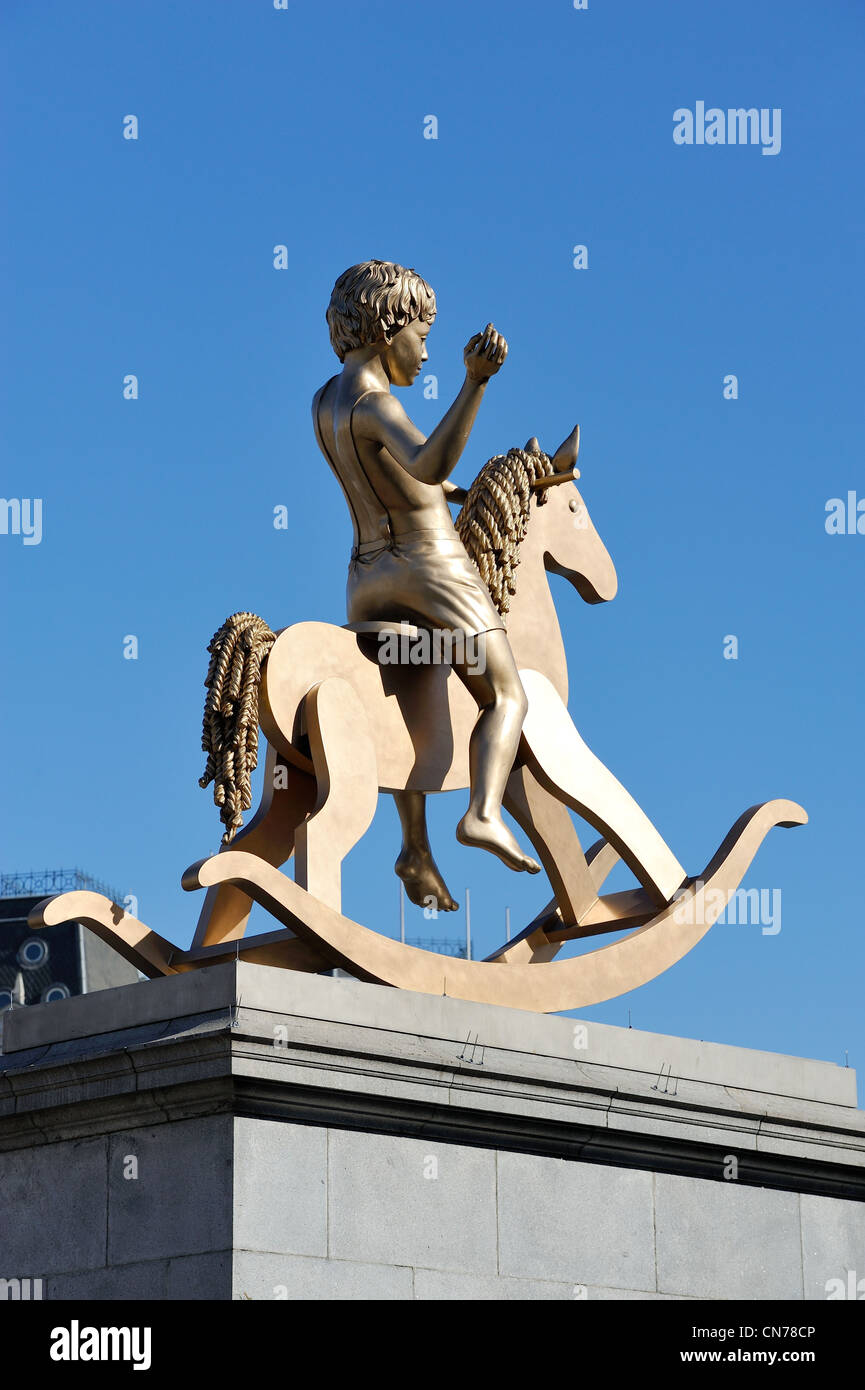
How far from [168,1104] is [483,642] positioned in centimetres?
270

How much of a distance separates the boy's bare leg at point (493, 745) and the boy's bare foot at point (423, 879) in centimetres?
64

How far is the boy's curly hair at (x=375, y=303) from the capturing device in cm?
874

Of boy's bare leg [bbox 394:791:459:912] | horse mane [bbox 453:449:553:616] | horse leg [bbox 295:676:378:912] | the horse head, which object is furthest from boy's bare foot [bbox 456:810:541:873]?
the horse head

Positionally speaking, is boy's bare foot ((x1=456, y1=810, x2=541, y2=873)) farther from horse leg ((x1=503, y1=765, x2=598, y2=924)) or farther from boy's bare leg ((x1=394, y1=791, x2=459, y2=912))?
horse leg ((x1=503, y1=765, x2=598, y2=924))

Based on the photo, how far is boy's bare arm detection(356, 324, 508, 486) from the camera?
827 cm

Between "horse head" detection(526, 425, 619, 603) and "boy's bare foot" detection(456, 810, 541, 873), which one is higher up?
"horse head" detection(526, 425, 619, 603)

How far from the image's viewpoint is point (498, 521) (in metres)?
9.12

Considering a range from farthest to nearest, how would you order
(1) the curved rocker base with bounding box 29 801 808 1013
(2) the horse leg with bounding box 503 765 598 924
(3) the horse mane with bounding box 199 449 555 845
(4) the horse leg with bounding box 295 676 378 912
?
(2) the horse leg with bounding box 503 765 598 924
(3) the horse mane with bounding box 199 449 555 845
(4) the horse leg with bounding box 295 676 378 912
(1) the curved rocker base with bounding box 29 801 808 1013

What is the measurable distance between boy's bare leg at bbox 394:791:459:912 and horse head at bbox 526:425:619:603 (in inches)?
59.7

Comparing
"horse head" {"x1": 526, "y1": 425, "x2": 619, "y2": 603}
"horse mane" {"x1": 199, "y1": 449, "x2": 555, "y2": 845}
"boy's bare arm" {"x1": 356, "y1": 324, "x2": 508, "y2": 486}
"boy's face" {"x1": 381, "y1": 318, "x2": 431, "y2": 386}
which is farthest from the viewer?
"horse head" {"x1": 526, "y1": 425, "x2": 619, "y2": 603}

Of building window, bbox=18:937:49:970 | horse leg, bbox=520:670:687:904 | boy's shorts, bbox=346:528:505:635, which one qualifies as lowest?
horse leg, bbox=520:670:687:904

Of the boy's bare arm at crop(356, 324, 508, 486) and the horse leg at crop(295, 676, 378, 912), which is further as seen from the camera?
the boy's bare arm at crop(356, 324, 508, 486)

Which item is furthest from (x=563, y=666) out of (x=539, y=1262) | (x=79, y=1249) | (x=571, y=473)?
(x=79, y=1249)
